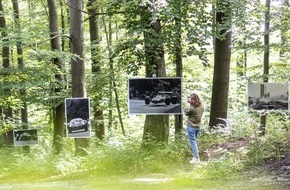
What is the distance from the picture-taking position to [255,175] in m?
6.62

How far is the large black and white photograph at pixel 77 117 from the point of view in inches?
350

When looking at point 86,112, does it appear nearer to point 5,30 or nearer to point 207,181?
point 207,181

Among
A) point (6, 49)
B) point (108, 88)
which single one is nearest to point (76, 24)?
point (108, 88)

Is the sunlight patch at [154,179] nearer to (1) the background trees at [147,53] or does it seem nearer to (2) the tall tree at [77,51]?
(1) the background trees at [147,53]

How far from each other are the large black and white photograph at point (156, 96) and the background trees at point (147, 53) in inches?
14.8

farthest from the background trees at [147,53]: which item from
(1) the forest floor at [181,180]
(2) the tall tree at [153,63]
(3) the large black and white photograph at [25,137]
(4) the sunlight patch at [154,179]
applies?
(4) the sunlight patch at [154,179]

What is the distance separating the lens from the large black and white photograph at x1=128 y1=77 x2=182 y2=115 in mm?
8180

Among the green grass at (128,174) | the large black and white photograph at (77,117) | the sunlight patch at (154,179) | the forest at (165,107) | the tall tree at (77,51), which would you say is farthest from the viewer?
the tall tree at (77,51)

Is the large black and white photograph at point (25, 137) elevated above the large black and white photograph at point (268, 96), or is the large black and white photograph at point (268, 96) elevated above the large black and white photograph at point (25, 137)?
the large black and white photograph at point (268, 96)

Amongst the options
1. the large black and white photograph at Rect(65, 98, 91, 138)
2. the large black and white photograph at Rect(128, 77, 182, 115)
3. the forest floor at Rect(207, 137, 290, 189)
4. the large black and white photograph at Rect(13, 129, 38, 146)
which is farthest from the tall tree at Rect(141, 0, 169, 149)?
the large black and white photograph at Rect(13, 129, 38, 146)

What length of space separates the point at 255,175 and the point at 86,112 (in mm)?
4061

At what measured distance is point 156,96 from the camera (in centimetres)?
827

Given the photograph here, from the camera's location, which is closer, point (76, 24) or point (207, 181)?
point (207, 181)

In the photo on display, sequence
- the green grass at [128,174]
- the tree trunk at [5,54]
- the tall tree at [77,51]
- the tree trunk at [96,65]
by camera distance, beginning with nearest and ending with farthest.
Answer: the green grass at [128,174], the tall tree at [77,51], the tree trunk at [5,54], the tree trunk at [96,65]
